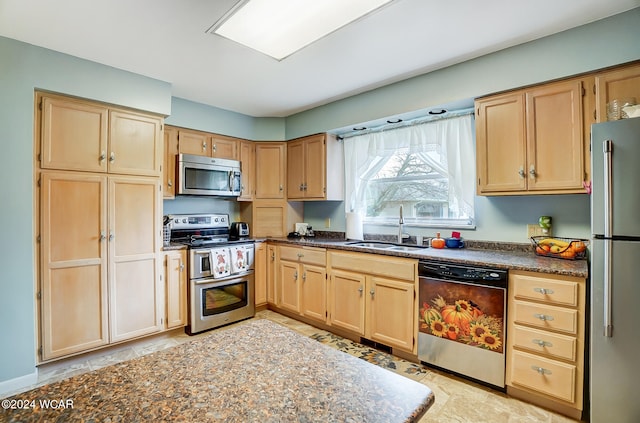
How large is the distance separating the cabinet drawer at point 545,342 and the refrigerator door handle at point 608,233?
0.26 m

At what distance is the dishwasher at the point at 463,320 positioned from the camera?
2.13 metres

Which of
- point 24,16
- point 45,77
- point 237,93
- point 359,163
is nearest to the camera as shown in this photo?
point 24,16

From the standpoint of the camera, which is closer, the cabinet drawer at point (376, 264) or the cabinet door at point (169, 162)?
the cabinet drawer at point (376, 264)

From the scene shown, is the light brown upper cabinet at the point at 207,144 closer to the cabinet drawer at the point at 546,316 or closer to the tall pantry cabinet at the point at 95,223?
the tall pantry cabinet at the point at 95,223

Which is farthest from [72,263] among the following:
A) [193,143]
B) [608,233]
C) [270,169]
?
[608,233]

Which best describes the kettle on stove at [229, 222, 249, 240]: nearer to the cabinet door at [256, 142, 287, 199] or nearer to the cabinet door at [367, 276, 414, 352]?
the cabinet door at [256, 142, 287, 199]

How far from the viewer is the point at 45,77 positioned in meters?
2.39

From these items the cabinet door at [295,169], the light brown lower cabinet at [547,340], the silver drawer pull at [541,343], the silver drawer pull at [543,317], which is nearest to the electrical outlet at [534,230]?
the light brown lower cabinet at [547,340]

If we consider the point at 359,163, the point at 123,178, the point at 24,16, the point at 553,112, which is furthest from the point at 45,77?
the point at 553,112

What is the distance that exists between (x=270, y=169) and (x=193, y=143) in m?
1.00

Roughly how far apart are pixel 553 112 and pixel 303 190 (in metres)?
2.59

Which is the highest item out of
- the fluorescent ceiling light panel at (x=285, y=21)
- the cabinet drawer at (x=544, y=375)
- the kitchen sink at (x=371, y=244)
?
the fluorescent ceiling light panel at (x=285, y=21)

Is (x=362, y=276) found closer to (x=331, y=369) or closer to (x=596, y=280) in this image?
(x=596, y=280)

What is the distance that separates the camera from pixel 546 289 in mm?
1950
